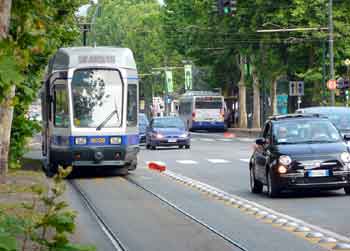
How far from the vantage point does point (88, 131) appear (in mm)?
29375

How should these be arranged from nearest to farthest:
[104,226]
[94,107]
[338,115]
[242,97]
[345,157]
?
1. [104,226]
2. [345,157]
3. [338,115]
4. [94,107]
5. [242,97]

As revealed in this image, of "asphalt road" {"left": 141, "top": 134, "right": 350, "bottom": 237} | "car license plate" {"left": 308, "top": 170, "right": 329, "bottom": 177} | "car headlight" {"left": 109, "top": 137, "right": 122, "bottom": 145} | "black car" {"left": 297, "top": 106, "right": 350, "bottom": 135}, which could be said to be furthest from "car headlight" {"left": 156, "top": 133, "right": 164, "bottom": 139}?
"car license plate" {"left": 308, "top": 170, "right": 329, "bottom": 177}

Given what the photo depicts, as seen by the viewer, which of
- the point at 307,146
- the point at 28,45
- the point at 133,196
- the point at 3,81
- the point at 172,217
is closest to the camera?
the point at 3,81

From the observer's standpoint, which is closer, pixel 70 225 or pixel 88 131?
pixel 70 225

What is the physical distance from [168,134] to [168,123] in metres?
1.47

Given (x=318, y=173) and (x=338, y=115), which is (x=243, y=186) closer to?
(x=338, y=115)

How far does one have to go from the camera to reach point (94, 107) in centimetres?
2948

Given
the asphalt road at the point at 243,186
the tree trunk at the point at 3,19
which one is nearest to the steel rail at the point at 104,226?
the asphalt road at the point at 243,186

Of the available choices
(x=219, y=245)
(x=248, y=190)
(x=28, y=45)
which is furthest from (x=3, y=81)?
(x=248, y=190)

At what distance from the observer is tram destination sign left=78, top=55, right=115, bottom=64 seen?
29.4m

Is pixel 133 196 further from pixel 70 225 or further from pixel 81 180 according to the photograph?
pixel 70 225

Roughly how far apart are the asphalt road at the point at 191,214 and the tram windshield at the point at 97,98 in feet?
5.39

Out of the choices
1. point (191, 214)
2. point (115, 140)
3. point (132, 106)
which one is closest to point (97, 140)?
point (115, 140)

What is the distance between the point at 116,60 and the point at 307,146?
31.6 ft
